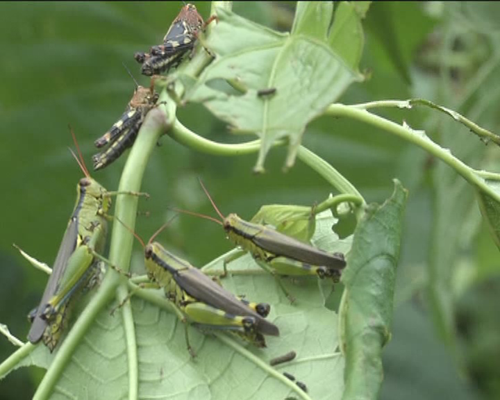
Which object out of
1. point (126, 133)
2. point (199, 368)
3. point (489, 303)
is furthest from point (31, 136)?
point (489, 303)

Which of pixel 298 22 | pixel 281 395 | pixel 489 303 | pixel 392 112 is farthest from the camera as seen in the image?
pixel 489 303

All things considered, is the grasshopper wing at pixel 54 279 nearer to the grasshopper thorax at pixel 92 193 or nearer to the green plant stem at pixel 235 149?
the grasshopper thorax at pixel 92 193

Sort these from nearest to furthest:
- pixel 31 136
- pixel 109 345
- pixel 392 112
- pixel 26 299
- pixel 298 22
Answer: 1. pixel 298 22
2. pixel 109 345
3. pixel 392 112
4. pixel 31 136
5. pixel 26 299

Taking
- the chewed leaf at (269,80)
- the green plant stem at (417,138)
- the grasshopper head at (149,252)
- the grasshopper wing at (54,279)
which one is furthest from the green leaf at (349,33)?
the grasshopper wing at (54,279)

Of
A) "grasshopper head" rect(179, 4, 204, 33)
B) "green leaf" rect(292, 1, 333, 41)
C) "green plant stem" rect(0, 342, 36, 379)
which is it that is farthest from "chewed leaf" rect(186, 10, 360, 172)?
"green plant stem" rect(0, 342, 36, 379)

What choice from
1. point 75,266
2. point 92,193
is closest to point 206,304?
point 75,266

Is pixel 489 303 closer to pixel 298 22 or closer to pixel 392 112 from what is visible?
pixel 392 112

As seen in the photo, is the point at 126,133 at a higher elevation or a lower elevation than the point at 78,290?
higher

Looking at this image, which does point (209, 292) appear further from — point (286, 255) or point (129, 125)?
point (129, 125)
